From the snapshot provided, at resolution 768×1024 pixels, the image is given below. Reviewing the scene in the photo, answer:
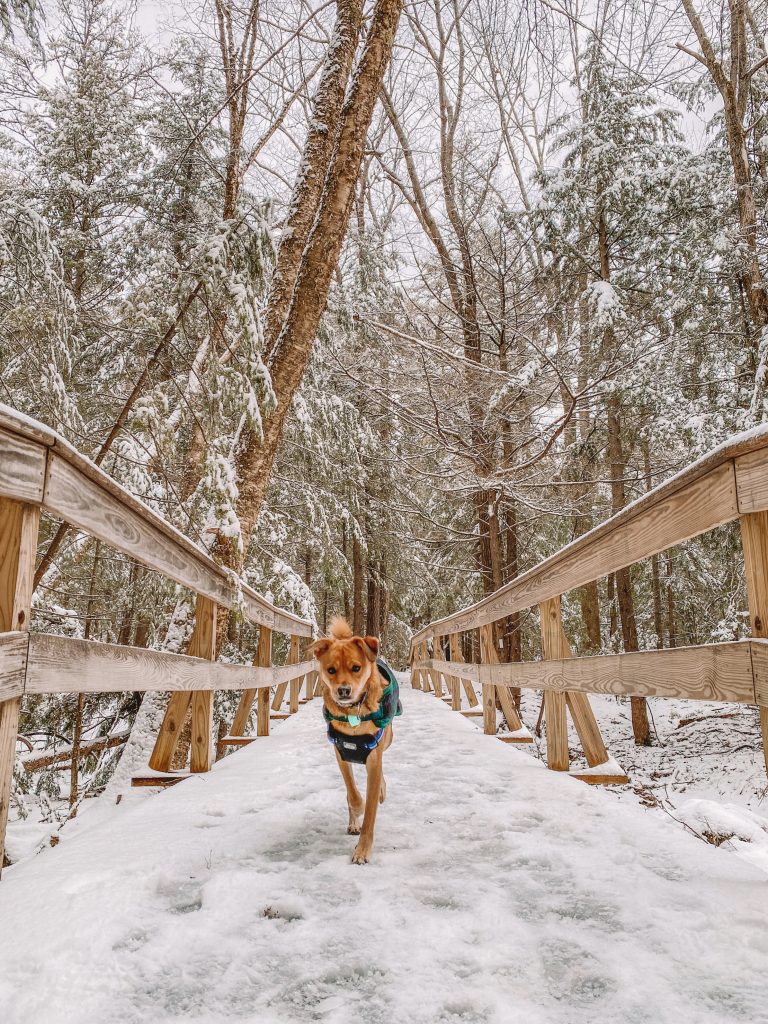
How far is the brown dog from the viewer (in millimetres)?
2500

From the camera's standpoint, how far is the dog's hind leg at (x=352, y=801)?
2.58m

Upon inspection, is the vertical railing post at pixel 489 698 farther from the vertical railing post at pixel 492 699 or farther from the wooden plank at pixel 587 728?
the wooden plank at pixel 587 728

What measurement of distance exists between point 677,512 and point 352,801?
1.82m

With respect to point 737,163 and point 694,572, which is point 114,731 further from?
point 694,572

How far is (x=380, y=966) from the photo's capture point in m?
1.46

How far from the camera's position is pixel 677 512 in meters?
2.20

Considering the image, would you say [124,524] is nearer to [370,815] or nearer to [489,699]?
[370,815]

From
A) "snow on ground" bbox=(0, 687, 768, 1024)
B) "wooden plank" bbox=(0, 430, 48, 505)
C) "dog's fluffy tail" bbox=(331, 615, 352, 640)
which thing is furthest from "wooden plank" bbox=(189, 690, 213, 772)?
"wooden plank" bbox=(0, 430, 48, 505)

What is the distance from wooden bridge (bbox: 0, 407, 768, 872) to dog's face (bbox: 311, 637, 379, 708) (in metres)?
0.76

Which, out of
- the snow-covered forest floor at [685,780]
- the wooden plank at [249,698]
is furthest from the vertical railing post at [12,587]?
the wooden plank at [249,698]

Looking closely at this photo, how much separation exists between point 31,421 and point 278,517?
323 inches

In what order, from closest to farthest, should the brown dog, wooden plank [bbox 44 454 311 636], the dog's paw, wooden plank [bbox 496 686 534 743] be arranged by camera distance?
1. wooden plank [bbox 44 454 311 636]
2. the dog's paw
3. the brown dog
4. wooden plank [bbox 496 686 534 743]

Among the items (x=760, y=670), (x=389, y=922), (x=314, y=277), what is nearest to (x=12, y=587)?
(x=389, y=922)

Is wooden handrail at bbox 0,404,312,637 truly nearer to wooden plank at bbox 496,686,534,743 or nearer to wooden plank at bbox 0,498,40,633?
wooden plank at bbox 0,498,40,633
